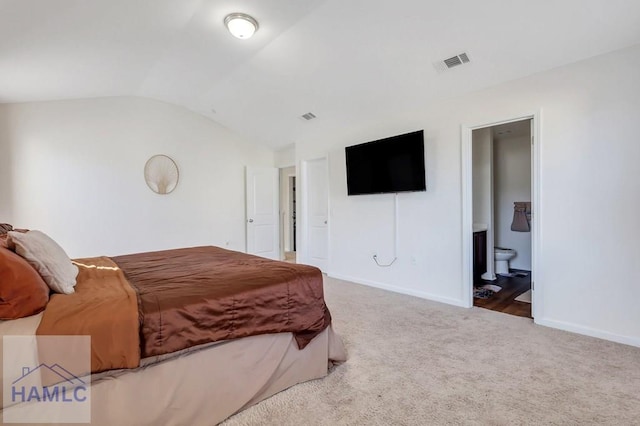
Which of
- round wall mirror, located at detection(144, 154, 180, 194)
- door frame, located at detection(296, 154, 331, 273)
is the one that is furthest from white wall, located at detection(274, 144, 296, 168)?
round wall mirror, located at detection(144, 154, 180, 194)

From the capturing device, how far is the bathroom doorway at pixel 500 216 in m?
3.48

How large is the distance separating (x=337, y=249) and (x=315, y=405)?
10.6 feet

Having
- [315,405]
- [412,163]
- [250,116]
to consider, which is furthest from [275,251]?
[315,405]

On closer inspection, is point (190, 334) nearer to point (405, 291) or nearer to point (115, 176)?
point (405, 291)

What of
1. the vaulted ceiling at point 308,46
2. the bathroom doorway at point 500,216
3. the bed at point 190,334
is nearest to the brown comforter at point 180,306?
the bed at point 190,334

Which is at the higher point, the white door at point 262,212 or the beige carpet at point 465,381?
the white door at point 262,212

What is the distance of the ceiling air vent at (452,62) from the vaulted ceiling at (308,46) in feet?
0.19

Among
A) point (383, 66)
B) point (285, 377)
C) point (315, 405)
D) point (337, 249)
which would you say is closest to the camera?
point (315, 405)

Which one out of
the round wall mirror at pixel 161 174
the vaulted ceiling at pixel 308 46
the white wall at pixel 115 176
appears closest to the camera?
the vaulted ceiling at pixel 308 46

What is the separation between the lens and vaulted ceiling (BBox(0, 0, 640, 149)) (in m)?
2.38

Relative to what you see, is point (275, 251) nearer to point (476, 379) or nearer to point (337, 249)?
point (337, 249)

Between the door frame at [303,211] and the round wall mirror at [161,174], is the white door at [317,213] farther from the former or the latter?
the round wall mirror at [161,174]

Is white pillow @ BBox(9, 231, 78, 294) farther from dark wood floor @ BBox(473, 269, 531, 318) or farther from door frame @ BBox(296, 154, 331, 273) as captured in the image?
door frame @ BBox(296, 154, 331, 273)

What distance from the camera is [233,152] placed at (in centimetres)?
598
